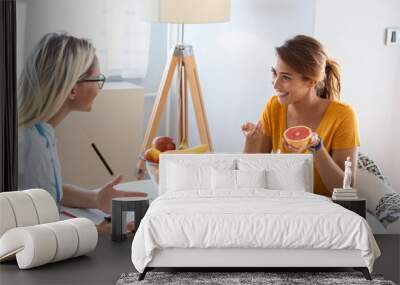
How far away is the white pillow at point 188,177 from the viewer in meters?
6.13

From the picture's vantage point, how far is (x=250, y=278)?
5.20m

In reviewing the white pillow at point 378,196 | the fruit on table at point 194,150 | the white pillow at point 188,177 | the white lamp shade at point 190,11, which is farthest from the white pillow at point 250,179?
the white lamp shade at point 190,11

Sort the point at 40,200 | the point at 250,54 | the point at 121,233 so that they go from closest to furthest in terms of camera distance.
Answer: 1. the point at 40,200
2. the point at 121,233
3. the point at 250,54

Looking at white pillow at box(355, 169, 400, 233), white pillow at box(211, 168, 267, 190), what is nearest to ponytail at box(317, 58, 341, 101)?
white pillow at box(355, 169, 400, 233)

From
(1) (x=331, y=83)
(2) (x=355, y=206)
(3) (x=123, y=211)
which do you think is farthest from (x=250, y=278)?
(1) (x=331, y=83)

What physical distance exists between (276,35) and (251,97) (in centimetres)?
58

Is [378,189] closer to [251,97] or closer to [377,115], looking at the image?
[377,115]

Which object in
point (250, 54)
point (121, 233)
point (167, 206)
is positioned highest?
point (250, 54)

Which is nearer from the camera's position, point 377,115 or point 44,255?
point 44,255

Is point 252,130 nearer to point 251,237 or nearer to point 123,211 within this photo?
point 123,211

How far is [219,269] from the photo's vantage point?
5.47 metres

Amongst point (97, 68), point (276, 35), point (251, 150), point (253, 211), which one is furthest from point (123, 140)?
point (253, 211)

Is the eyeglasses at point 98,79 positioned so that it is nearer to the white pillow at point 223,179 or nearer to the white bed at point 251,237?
the white pillow at point 223,179

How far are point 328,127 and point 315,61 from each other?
58 centimetres
